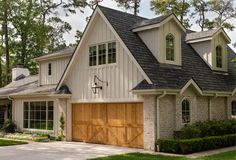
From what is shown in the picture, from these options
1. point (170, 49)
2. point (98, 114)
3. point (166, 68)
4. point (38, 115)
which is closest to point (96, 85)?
point (98, 114)

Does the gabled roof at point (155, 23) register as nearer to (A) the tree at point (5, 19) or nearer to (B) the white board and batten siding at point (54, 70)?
(B) the white board and batten siding at point (54, 70)

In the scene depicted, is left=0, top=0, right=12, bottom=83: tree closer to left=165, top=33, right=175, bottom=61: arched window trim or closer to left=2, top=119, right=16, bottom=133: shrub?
left=2, top=119, right=16, bottom=133: shrub

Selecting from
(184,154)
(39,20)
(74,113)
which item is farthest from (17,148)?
(39,20)

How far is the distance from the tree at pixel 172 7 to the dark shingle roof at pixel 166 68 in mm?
17017

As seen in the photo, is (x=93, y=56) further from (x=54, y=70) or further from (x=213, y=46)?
(x=213, y=46)

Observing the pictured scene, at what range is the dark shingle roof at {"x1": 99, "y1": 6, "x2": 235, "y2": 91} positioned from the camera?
16.8 m

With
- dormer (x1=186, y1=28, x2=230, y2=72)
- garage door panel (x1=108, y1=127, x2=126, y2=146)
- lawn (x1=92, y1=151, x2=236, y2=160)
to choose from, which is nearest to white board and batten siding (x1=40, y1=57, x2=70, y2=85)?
garage door panel (x1=108, y1=127, x2=126, y2=146)

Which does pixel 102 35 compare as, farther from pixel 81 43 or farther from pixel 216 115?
pixel 216 115

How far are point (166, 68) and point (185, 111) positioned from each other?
90.7 inches

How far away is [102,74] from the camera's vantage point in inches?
752

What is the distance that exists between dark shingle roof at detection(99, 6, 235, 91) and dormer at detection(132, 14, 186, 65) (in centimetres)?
Result: 28

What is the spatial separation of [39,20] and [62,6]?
11.8 ft

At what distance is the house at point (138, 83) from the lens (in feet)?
55.1

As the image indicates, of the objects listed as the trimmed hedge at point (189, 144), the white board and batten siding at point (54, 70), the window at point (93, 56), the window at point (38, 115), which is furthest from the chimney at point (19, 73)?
the trimmed hedge at point (189, 144)
